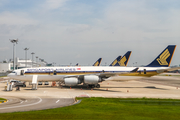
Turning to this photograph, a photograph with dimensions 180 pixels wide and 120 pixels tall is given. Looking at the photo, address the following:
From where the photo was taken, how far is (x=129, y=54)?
63281 mm

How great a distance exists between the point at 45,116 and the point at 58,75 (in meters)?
28.2

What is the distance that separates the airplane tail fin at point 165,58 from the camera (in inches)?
1786

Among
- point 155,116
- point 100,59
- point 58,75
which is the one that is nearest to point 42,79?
point 58,75

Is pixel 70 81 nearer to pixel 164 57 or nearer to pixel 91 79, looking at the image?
pixel 91 79

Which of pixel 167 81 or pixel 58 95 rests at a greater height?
pixel 58 95

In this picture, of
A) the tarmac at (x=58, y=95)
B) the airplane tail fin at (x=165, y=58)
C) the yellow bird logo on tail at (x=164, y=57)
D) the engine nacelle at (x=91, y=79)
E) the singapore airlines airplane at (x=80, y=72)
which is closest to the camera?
the tarmac at (x=58, y=95)

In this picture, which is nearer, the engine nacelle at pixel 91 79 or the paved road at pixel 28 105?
the paved road at pixel 28 105

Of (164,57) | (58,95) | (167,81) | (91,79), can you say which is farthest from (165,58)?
(58,95)

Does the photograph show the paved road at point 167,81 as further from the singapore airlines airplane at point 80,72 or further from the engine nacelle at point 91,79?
the engine nacelle at point 91,79

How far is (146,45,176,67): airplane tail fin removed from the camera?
45375 millimetres

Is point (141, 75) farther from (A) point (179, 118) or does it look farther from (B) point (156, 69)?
(A) point (179, 118)

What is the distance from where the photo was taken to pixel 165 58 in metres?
45.8

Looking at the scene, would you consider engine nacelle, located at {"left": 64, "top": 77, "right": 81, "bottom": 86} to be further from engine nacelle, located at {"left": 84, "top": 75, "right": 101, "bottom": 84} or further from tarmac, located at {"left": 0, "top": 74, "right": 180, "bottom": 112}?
engine nacelle, located at {"left": 84, "top": 75, "right": 101, "bottom": 84}

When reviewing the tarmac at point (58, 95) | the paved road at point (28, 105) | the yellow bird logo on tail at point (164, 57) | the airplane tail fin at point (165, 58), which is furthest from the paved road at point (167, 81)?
the paved road at point (28, 105)
